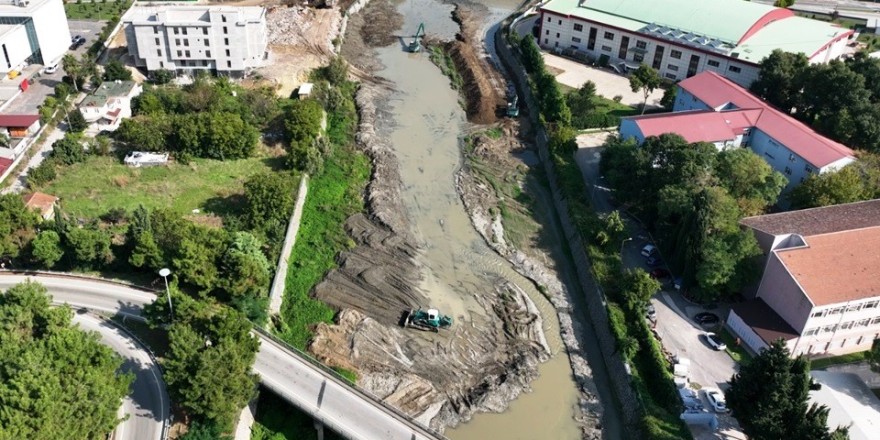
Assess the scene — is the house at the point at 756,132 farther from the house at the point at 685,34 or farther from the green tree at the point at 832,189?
the house at the point at 685,34

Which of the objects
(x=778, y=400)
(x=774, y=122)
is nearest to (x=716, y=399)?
(x=778, y=400)

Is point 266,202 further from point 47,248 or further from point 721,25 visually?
point 721,25

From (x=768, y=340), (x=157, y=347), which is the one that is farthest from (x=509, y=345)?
(x=157, y=347)

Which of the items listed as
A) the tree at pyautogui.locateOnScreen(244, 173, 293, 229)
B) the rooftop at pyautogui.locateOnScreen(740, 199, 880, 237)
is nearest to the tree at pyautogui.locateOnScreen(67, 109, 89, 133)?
the tree at pyautogui.locateOnScreen(244, 173, 293, 229)

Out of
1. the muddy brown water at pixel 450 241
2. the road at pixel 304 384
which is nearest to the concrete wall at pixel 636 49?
the muddy brown water at pixel 450 241

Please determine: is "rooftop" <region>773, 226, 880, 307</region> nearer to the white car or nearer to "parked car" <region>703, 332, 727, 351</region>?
"parked car" <region>703, 332, 727, 351</region>

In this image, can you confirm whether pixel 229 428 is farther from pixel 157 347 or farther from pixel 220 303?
pixel 220 303
